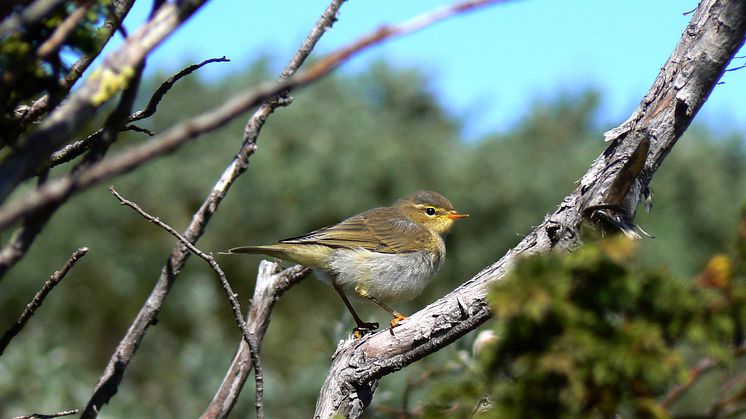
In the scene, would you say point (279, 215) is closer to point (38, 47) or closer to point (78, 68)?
point (78, 68)

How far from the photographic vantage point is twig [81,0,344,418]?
283 cm

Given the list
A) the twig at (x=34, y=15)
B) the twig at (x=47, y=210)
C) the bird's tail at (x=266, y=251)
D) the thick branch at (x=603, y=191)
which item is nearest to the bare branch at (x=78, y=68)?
the twig at (x=47, y=210)

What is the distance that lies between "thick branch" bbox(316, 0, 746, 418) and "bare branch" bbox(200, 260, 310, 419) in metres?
0.52

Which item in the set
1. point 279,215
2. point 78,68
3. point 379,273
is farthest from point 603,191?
point 279,215

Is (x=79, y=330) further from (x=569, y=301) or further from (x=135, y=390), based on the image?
(x=569, y=301)

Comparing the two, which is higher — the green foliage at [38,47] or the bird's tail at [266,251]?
the green foliage at [38,47]

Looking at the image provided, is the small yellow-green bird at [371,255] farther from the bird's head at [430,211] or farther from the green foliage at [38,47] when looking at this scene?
the green foliage at [38,47]

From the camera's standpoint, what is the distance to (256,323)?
384 cm

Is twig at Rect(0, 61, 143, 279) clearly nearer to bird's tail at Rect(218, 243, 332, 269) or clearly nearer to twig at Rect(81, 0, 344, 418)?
twig at Rect(81, 0, 344, 418)

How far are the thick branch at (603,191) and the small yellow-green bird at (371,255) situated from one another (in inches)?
70.4

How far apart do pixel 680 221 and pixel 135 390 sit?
8.82 metres

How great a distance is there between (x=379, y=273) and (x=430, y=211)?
49.2 inches

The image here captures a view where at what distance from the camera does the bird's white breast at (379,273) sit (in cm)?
545

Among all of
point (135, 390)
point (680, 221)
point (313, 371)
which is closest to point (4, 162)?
point (313, 371)
